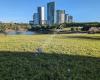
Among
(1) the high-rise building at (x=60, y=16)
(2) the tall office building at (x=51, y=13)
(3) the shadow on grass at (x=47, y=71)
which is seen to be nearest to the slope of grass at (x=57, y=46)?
(3) the shadow on grass at (x=47, y=71)

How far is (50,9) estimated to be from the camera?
140875mm

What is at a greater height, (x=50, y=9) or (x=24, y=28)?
(x=50, y=9)

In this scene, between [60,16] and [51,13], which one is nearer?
[60,16]

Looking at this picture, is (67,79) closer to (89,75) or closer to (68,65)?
(89,75)

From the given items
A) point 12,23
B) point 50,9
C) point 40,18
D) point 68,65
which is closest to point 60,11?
point 50,9

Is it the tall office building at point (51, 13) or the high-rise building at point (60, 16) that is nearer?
the high-rise building at point (60, 16)

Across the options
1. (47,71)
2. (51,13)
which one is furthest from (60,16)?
(47,71)

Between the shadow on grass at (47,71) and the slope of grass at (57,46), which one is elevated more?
the shadow on grass at (47,71)

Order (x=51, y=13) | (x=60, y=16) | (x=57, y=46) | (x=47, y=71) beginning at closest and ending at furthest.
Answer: (x=47, y=71) → (x=57, y=46) → (x=60, y=16) → (x=51, y=13)

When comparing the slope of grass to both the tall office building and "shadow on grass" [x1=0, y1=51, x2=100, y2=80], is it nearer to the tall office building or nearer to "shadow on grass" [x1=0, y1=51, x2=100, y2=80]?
"shadow on grass" [x1=0, y1=51, x2=100, y2=80]

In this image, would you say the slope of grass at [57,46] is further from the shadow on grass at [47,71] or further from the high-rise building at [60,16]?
the high-rise building at [60,16]

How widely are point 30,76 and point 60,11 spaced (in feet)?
439

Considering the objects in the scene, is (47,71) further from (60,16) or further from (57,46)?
(60,16)

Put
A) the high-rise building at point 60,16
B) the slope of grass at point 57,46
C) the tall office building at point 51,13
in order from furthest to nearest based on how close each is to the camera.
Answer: the tall office building at point 51,13
the high-rise building at point 60,16
the slope of grass at point 57,46
